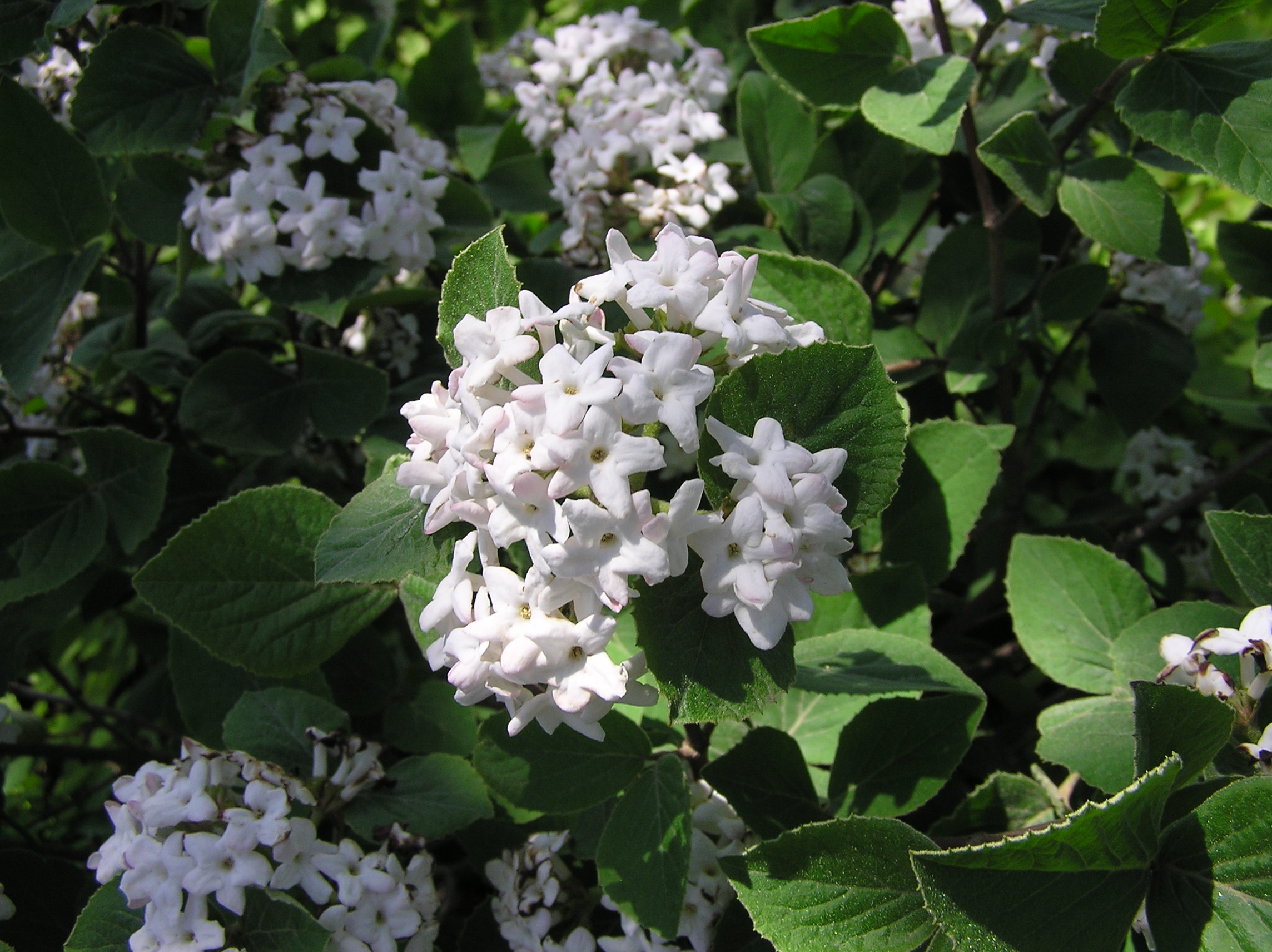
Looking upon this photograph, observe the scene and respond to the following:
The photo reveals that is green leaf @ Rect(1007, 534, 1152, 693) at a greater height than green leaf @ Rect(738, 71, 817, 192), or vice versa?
green leaf @ Rect(738, 71, 817, 192)

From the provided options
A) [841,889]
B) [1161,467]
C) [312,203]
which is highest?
[312,203]

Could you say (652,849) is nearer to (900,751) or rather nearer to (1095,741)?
(900,751)

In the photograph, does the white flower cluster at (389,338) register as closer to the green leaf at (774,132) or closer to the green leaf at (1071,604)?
the green leaf at (774,132)

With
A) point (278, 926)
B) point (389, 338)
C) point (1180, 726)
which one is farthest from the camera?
point (389, 338)

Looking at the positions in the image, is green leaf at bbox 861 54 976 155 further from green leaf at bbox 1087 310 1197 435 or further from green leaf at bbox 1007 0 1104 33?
green leaf at bbox 1087 310 1197 435

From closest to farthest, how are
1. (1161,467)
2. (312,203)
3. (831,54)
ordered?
(831,54), (312,203), (1161,467)

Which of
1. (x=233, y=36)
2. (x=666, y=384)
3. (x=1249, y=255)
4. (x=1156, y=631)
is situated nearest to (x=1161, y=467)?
(x=1249, y=255)

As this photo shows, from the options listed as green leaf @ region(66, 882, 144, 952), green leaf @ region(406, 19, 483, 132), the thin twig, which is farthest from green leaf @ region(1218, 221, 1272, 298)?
green leaf @ region(66, 882, 144, 952)
